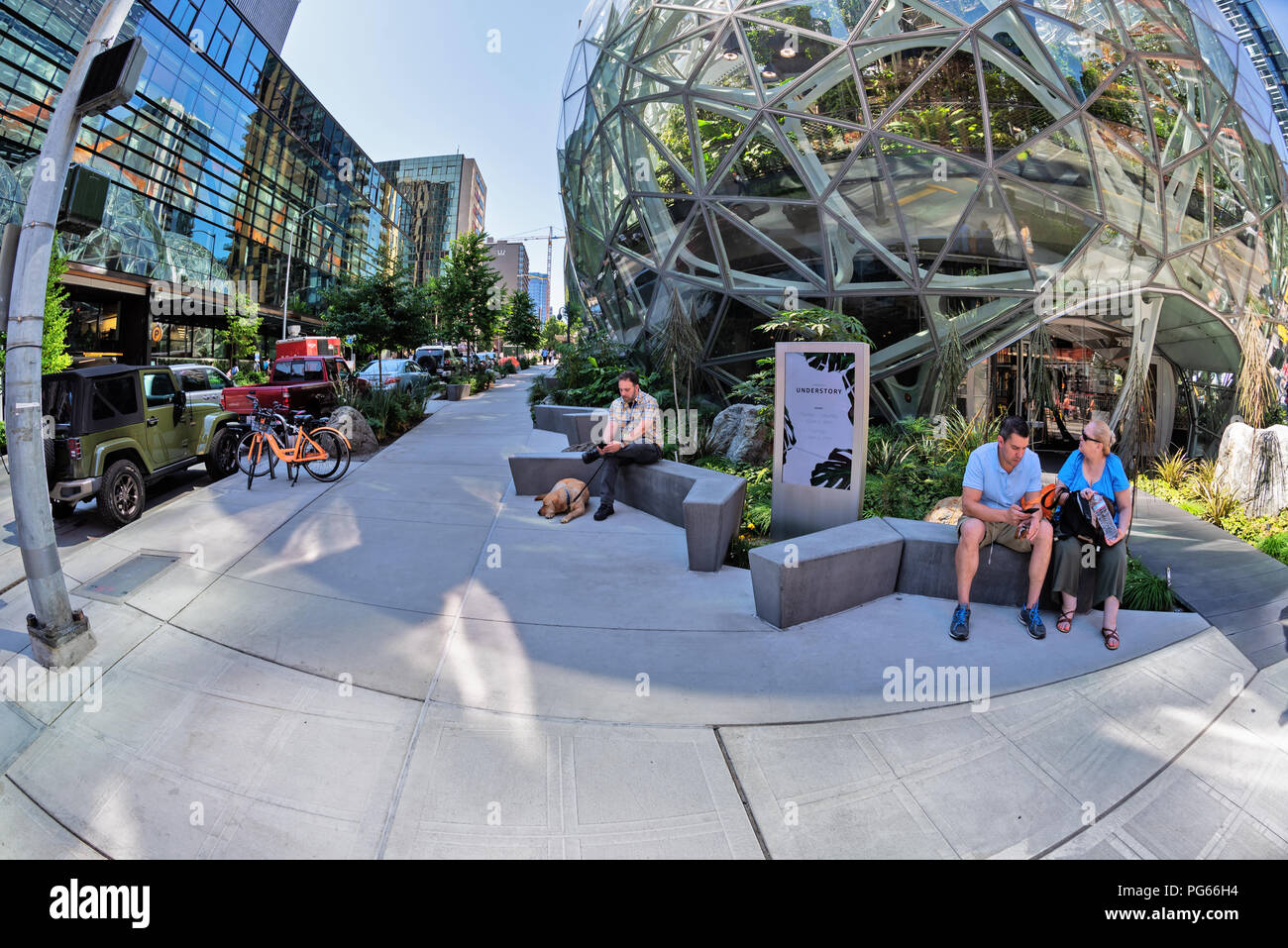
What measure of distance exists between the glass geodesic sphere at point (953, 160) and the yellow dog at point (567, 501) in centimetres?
625

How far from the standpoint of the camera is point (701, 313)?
43.1 ft

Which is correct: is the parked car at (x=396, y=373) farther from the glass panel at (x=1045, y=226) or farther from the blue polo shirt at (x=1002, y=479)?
the blue polo shirt at (x=1002, y=479)

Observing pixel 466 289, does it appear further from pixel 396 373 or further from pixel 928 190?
pixel 928 190

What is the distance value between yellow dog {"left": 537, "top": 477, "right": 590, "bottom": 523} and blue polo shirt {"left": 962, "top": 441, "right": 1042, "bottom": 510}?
429cm

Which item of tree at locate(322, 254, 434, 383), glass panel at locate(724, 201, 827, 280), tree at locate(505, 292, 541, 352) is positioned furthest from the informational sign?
tree at locate(505, 292, 541, 352)

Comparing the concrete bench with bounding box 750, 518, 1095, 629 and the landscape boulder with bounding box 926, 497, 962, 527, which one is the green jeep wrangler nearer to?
the concrete bench with bounding box 750, 518, 1095, 629

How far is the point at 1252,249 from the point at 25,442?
17.2m

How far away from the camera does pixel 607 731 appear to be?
3209 millimetres

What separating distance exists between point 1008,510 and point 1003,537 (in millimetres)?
281

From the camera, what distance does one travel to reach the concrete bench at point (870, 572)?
14.6 feet

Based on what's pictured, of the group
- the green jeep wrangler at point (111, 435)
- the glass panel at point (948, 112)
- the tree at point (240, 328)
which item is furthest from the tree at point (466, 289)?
the glass panel at point (948, 112)

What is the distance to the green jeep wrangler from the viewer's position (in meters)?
6.97
